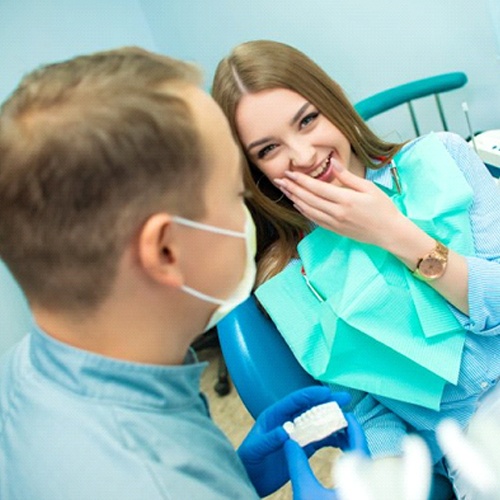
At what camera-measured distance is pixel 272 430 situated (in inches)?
32.9

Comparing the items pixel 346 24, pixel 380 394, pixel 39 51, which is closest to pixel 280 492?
pixel 380 394

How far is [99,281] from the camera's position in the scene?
522mm

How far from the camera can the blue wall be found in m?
1.76

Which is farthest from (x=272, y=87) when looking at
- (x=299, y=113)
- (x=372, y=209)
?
(x=372, y=209)

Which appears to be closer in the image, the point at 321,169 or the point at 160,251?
the point at 160,251

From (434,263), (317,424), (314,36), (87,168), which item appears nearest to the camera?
Answer: (87,168)

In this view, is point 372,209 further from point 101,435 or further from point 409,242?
point 101,435

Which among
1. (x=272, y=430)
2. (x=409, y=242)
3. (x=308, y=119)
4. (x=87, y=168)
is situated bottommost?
(x=272, y=430)

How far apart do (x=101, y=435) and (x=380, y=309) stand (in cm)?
62

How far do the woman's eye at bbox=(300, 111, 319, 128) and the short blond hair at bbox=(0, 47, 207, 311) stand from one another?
0.52 meters

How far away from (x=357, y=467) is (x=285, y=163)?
692 mm

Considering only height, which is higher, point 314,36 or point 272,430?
point 314,36

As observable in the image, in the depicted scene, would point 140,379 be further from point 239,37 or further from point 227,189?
point 239,37

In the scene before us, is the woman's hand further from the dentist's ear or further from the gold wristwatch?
the dentist's ear
